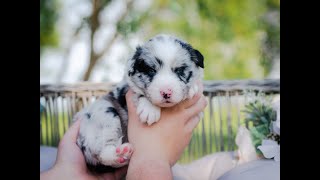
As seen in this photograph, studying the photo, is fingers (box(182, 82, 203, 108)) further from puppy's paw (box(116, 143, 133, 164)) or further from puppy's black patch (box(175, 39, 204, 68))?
puppy's paw (box(116, 143, 133, 164))

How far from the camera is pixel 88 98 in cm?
200

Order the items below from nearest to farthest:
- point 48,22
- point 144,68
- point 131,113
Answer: point 144,68, point 131,113, point 48,22

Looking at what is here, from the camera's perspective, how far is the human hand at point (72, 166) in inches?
53.4

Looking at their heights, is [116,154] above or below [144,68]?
below

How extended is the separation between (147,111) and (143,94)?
0.05 metres

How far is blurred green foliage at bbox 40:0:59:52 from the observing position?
201cm

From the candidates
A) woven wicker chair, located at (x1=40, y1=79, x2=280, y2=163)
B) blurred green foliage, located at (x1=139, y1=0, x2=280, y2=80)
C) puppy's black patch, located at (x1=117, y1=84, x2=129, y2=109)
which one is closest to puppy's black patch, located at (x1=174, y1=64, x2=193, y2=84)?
puppy's black patch, located at (x1=117, y1=84, x2=129, y2=109)

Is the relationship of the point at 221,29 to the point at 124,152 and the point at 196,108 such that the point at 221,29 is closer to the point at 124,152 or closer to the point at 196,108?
the point at 196,108

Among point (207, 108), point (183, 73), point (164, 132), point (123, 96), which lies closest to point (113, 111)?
point (123, 96)

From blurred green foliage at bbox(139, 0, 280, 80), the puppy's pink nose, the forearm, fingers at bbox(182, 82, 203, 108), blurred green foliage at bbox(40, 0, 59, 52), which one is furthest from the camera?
blurred green foliage at bbox(40, 0, 59, 52)

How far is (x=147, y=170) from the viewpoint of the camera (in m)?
1.24

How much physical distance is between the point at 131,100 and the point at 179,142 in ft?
0.64
